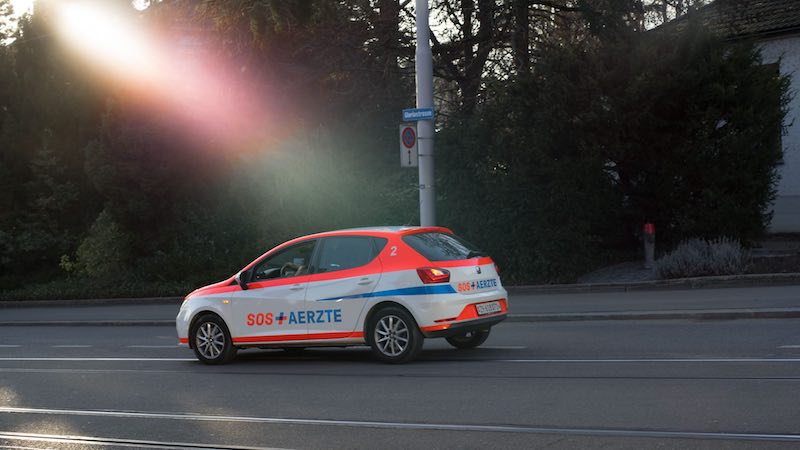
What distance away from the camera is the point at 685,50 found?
803 inches

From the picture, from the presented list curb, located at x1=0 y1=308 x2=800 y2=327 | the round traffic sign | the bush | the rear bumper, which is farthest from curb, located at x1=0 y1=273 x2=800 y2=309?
the rear bumper

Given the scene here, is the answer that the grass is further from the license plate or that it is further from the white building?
the license plate

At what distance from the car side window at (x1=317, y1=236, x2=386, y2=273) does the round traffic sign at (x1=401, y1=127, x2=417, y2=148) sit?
554 cm

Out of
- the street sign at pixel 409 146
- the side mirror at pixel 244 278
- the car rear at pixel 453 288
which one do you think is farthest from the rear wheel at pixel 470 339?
the street sign at pixel 409 146

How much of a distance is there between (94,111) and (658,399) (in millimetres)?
27308

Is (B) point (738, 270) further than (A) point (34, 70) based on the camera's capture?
No

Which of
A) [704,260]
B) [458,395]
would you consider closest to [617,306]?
[704,260]

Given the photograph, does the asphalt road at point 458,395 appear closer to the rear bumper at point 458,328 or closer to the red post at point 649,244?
the rear bumper at point 458,328

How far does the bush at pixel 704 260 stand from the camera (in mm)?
18500

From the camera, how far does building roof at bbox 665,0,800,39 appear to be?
21.6 metres

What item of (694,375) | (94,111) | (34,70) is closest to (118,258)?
(94,111)

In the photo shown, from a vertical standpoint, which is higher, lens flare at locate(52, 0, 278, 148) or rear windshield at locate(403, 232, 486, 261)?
lens flare at locate(52, 0, 278, 148)

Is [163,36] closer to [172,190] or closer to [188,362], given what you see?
[172,190]

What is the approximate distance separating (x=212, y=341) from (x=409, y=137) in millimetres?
5947
